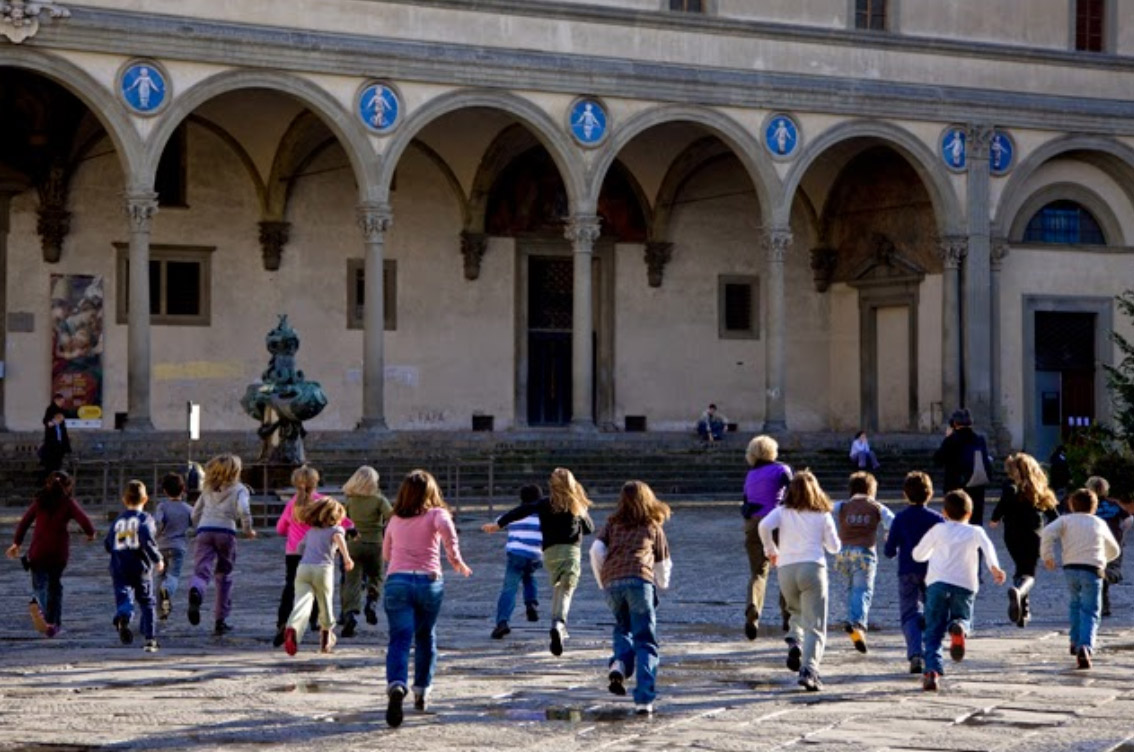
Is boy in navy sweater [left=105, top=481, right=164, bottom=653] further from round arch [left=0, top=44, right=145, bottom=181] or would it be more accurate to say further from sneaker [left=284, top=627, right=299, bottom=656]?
round arch [left=0, top=44, right=145, bottom=181]

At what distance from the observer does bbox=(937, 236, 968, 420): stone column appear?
37.7 metres

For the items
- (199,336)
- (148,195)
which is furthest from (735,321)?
(148,195)

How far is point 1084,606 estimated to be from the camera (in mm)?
13188

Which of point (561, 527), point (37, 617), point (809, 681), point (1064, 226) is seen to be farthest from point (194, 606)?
point (1064, 226)

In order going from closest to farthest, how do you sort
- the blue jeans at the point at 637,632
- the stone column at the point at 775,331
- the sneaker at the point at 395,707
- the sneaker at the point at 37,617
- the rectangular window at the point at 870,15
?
the sneaker at the point at 395,707
the blue jeans at the point at 637,632
the sneaker at the point at 37,617
the stone column at the point at 775,331
the rectangular window at the point at 870,15

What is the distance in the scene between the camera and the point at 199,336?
36531 mm

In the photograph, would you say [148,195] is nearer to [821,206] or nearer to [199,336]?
[199,336]

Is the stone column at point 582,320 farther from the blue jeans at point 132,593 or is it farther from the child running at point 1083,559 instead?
the child running at point 1083,559

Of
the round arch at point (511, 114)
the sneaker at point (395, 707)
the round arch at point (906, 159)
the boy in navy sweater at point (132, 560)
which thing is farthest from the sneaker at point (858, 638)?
the round arch at point (906, 159)

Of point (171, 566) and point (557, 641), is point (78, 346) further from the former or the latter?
point (557, 641)

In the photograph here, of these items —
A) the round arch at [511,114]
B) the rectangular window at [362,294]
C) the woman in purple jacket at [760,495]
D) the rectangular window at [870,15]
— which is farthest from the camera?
the rectangular window at [362,294]

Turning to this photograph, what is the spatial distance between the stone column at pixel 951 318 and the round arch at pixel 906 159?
29 cm

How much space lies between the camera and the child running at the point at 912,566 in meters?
12.8

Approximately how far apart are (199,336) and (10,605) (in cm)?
1957
